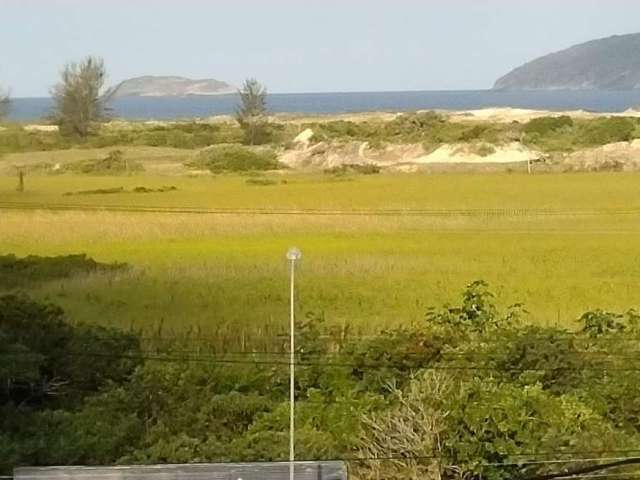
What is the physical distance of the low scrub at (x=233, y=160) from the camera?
1764 centimetres

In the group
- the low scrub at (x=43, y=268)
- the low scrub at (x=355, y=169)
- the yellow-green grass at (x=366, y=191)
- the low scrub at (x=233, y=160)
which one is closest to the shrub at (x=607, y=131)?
the yellow-green grass at (x=366, y=191)

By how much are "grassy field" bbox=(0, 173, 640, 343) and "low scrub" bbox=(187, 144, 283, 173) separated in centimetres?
105

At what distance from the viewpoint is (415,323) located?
9391mm

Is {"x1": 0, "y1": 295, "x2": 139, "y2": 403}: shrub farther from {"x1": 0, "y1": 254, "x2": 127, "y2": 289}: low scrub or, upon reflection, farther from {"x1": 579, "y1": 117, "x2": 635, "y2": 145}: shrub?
{"x1": 579, "y1": 117, "x2": 635, "y2": 145}: shrub

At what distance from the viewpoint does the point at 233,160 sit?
17.8 metres

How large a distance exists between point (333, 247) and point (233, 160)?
19.2 ft

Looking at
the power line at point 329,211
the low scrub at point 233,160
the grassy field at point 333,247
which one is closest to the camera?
the grassy field at point 333,247

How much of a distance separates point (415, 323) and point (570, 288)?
2.03 meters

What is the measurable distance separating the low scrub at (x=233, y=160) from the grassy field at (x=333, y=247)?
1.05m

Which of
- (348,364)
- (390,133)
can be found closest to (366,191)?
(390,133)

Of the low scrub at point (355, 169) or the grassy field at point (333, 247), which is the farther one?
the low scrub at point (355, 169)

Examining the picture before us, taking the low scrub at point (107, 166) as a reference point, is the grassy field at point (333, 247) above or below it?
below

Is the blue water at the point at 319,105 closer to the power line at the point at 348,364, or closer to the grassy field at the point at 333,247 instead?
Answer: the grassy field at the point at 333,247

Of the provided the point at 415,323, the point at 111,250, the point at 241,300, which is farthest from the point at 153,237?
the point at 415,323
